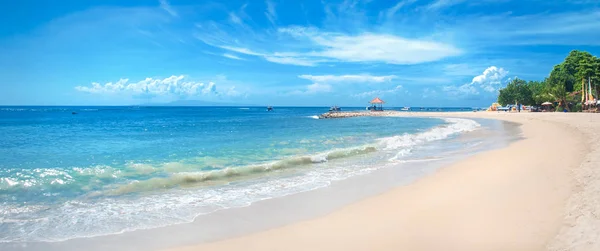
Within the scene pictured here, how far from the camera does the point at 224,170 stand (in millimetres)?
11516

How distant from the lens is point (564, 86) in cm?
5725

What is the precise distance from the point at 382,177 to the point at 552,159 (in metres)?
6.27

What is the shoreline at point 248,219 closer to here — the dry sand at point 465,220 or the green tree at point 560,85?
the dry sand at point 465,220

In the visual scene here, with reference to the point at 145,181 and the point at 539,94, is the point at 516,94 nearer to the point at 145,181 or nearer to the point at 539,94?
the point at 539,94

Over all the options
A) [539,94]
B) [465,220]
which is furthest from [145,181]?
[539,94]

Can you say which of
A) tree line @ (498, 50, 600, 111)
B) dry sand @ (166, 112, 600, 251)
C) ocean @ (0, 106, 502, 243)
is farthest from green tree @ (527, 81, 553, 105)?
dry sand @ (166, 112, 600, 251)

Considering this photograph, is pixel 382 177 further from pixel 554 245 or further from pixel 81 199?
pixel 81 199

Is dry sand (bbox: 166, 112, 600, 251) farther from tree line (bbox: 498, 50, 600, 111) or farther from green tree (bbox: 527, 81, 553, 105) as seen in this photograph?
green tree (bbox: 527, 81, 553, 105)

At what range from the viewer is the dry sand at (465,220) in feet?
15.6

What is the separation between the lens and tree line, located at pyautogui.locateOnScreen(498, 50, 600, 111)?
46875mm

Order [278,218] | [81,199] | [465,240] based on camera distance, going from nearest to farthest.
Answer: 1. [465,240]
2. [278,218]
3. [81,199]

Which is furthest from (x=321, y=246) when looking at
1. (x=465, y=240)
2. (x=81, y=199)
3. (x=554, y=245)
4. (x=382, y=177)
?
(x=81, y=199)

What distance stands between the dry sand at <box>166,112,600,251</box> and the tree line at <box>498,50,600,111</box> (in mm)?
52550

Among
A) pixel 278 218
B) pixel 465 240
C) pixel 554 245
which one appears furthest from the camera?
pixel 278 218
